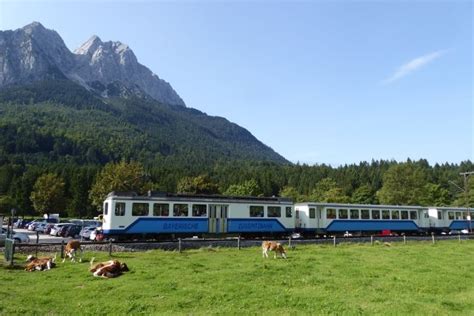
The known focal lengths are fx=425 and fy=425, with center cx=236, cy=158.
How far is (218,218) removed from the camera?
31859 mm

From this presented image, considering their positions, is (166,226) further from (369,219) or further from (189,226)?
(369,219)

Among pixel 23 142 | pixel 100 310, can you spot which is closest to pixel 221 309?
pixel 100 310

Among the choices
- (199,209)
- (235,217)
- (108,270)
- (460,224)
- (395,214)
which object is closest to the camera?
(108,270)

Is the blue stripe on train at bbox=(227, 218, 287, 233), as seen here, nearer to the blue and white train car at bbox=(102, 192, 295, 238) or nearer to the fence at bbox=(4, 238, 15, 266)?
the blue and white train car at bbox=(102, 192, 295, 238)

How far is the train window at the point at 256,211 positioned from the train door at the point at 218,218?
229 cm

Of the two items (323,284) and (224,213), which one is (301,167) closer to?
(224,213)

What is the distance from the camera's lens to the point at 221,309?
10.7 metres

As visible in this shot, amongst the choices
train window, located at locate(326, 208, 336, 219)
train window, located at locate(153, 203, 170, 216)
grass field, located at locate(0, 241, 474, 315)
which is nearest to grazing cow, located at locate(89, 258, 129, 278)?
grass field, located at locate(0, 241, 474, 315)

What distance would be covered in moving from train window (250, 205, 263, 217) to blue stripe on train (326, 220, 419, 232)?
7884 mm

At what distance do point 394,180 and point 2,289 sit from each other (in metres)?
78.6

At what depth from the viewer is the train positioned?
93.6ft

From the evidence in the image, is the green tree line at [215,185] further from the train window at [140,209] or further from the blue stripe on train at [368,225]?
the train window at [140,209]

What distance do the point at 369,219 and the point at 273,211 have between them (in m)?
12.1

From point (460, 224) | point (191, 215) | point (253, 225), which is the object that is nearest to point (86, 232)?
point (191, 215)
